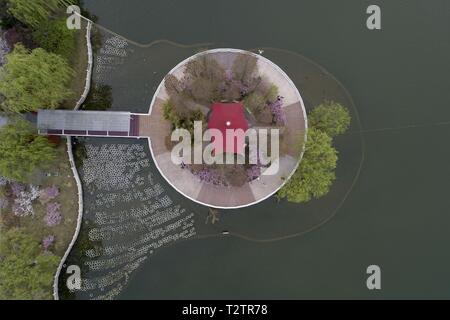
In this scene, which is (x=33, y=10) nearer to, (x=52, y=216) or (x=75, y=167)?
(x=75, y=167)

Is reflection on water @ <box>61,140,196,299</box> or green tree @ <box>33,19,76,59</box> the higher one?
green tree @ <box>33,19,76,59</box>

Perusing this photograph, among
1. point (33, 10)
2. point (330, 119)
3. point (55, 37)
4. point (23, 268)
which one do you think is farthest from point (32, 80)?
point (330, 119)

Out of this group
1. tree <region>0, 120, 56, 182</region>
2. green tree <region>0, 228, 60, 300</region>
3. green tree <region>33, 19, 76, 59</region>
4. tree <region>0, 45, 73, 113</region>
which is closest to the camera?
tree <region>0, 45, 73, 113</region>

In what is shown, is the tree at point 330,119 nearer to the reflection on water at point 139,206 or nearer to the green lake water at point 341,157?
the reflection on water at point 139,206

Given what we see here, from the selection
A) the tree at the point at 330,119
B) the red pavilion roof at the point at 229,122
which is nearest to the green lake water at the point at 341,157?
the tree at the point at 330,119

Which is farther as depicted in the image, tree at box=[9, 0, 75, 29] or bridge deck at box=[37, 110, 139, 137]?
bridge deck at box=[37, 110, 139, 137]

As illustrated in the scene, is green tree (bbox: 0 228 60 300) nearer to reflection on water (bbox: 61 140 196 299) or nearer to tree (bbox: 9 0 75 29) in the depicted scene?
reflection on water (bbox: 61 140 196 299)

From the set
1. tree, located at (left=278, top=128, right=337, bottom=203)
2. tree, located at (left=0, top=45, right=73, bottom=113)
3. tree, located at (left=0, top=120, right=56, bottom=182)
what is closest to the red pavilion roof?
tree, located at (left=278, top=128, right=337, bottom=203)

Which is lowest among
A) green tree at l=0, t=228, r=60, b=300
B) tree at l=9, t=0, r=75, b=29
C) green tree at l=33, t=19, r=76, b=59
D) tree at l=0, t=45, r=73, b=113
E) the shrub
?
green tree at l=0, t=228, r=60, b=300
